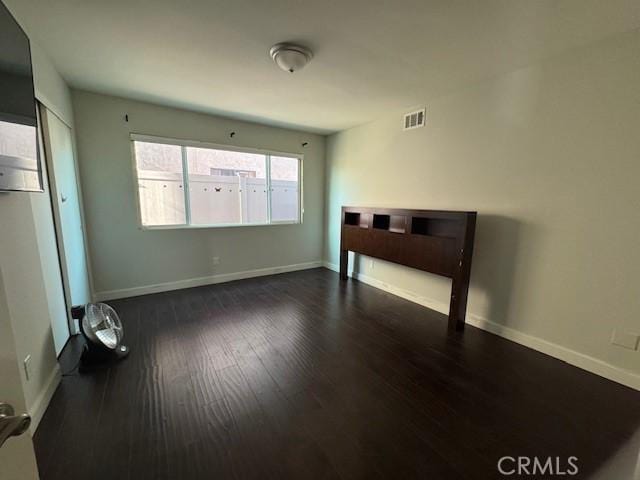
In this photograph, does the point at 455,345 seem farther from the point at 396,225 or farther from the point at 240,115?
the point at 240,115

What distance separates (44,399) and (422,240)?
3435 mm

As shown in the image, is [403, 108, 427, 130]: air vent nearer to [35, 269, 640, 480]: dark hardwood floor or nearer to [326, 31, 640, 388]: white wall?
[326, 31, 640, 388]: white wall

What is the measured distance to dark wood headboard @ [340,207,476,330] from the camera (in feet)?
8.88

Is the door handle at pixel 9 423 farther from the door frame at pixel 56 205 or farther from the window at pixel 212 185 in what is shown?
the window at pixel 212 185

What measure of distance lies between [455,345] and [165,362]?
2599mm

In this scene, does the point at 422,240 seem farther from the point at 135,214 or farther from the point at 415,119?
the point at 135,214

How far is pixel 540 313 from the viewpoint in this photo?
7.91ft

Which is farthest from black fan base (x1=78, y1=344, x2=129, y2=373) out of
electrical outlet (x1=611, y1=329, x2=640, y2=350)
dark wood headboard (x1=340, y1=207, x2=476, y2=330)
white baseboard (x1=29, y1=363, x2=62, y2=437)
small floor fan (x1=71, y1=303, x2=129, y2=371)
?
electrical outlet (x1=611, y1=329, x2=640, y2=350)

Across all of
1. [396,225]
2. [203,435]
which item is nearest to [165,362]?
[203,435]

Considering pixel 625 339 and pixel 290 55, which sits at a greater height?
pixel 290 55

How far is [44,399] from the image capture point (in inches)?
66.9

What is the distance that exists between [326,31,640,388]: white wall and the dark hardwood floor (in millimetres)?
345

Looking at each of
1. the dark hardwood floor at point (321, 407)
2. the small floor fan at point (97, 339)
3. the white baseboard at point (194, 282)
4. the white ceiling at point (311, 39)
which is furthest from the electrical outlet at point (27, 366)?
the white ceiling at point (311, 39)

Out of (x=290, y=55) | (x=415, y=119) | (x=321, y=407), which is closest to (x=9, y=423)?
(x=321, y=407)
